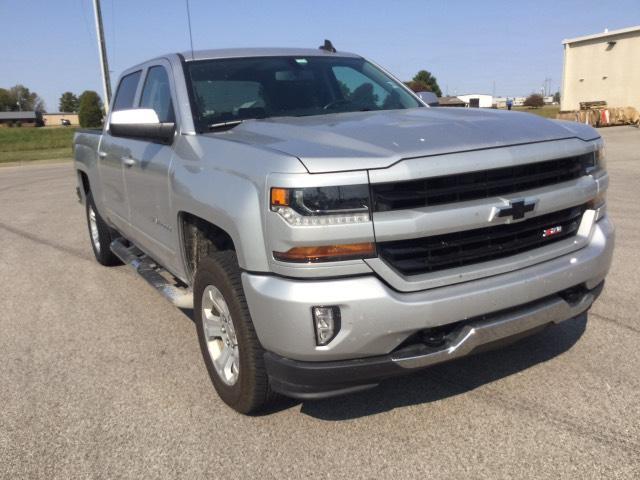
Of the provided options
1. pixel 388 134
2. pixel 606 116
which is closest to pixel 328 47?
pixel 388 134

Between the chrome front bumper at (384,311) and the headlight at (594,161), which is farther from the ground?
the headlight at (594,161)

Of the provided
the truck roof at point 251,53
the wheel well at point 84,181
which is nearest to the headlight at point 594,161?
the truck roof at point 251,53

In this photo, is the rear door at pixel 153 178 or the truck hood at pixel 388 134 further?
the rear door at pixel 153 178

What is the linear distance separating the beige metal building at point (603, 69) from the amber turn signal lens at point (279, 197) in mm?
39945

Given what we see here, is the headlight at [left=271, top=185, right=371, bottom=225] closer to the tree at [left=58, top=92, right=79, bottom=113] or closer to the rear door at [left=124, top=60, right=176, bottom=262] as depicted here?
the rear door at [left=124, top=60, right=176, bottom=262]

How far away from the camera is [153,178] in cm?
391

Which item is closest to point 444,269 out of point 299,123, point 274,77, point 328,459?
point 328,459

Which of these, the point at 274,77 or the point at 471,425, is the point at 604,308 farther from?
the point at 274,77

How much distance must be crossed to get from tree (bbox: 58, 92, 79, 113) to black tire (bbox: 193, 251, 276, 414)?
568ft

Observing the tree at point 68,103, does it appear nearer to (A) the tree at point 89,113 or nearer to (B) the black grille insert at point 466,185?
(A) the tree at point 89,113

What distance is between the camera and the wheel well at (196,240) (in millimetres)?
3393

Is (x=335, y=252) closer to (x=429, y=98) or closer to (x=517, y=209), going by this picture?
(x=517, y=209)

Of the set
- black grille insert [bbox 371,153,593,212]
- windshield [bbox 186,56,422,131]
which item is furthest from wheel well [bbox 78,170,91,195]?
black grille insert [bbox 371,153,593,212]

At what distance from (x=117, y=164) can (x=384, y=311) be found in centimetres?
312
